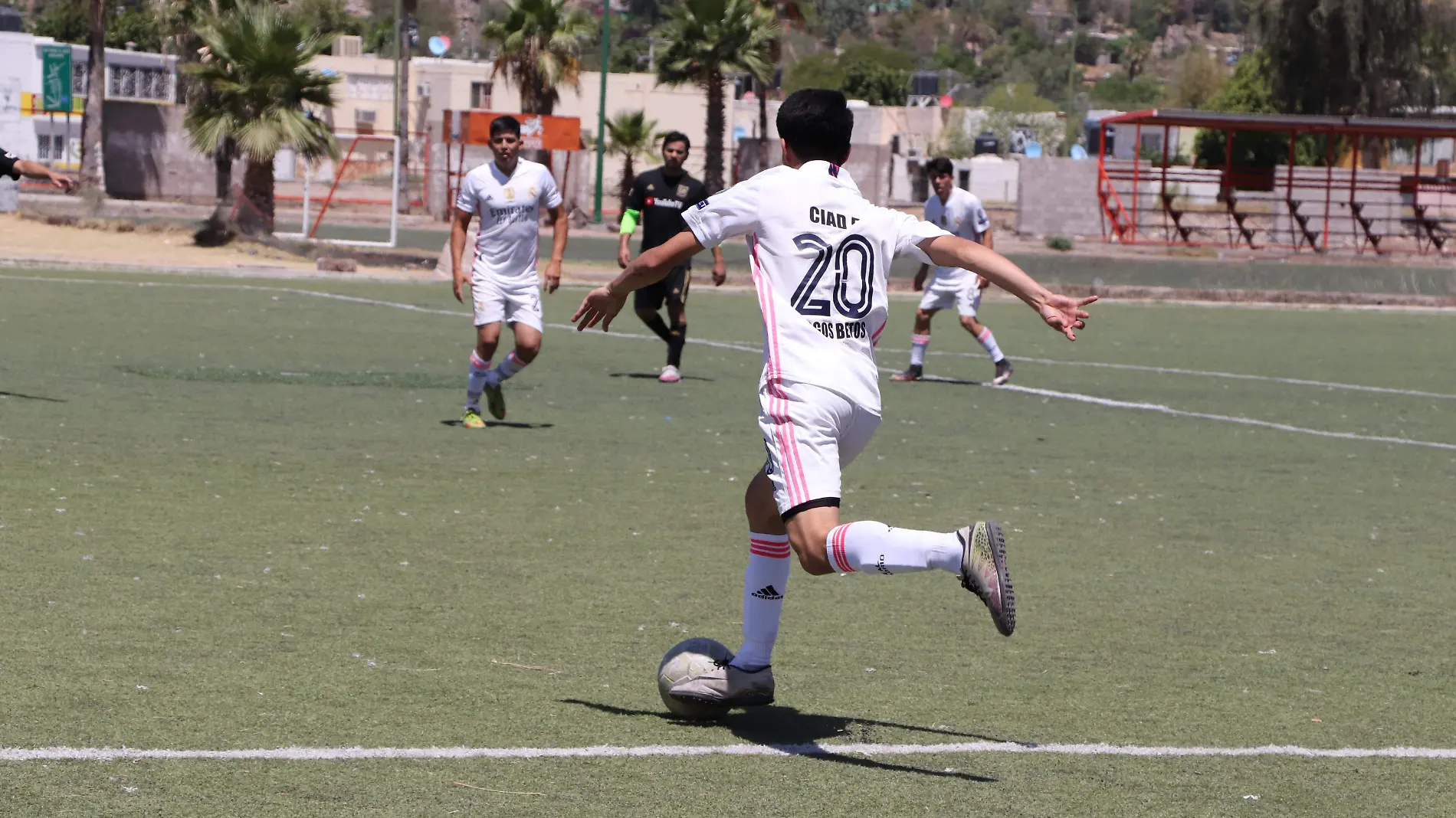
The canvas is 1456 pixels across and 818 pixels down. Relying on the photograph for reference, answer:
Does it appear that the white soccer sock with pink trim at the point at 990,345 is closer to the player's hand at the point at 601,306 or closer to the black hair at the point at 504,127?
the black hair at the point at 504,127

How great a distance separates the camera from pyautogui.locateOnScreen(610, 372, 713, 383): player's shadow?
17328 mm

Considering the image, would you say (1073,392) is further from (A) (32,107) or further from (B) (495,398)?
(A) (32,107)

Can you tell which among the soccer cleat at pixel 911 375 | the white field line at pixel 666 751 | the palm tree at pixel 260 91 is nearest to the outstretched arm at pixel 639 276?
the white field line at pixel 666 751

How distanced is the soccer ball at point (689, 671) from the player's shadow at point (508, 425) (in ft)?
24.9

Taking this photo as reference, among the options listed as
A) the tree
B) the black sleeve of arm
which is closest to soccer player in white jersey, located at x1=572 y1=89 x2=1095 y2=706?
the black sleeve of arm

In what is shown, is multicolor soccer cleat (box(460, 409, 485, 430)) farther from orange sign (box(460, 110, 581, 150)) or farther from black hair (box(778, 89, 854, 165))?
orange sign (box(460, 110, 581, 150))

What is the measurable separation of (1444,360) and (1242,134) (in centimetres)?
5930

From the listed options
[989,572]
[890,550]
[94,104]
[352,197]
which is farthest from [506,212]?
[352,197]

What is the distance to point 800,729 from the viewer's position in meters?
5.97

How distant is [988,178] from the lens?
300 ft

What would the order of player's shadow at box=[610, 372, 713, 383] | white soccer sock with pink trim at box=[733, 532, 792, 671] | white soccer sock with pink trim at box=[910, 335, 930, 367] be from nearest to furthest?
white soccer sock with pink trim at box=[733, 532, 792, 671]
player's shadow at box=[610, 372, 713, 383]
white soccer sock with pink trim at box=[910, 335, 930, 367]

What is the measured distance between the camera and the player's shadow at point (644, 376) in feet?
56.9

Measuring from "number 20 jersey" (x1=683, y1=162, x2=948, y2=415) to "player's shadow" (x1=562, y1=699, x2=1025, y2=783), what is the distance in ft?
3.30

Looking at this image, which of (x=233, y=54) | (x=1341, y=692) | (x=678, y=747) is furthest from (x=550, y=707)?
(x=233, y=54)
